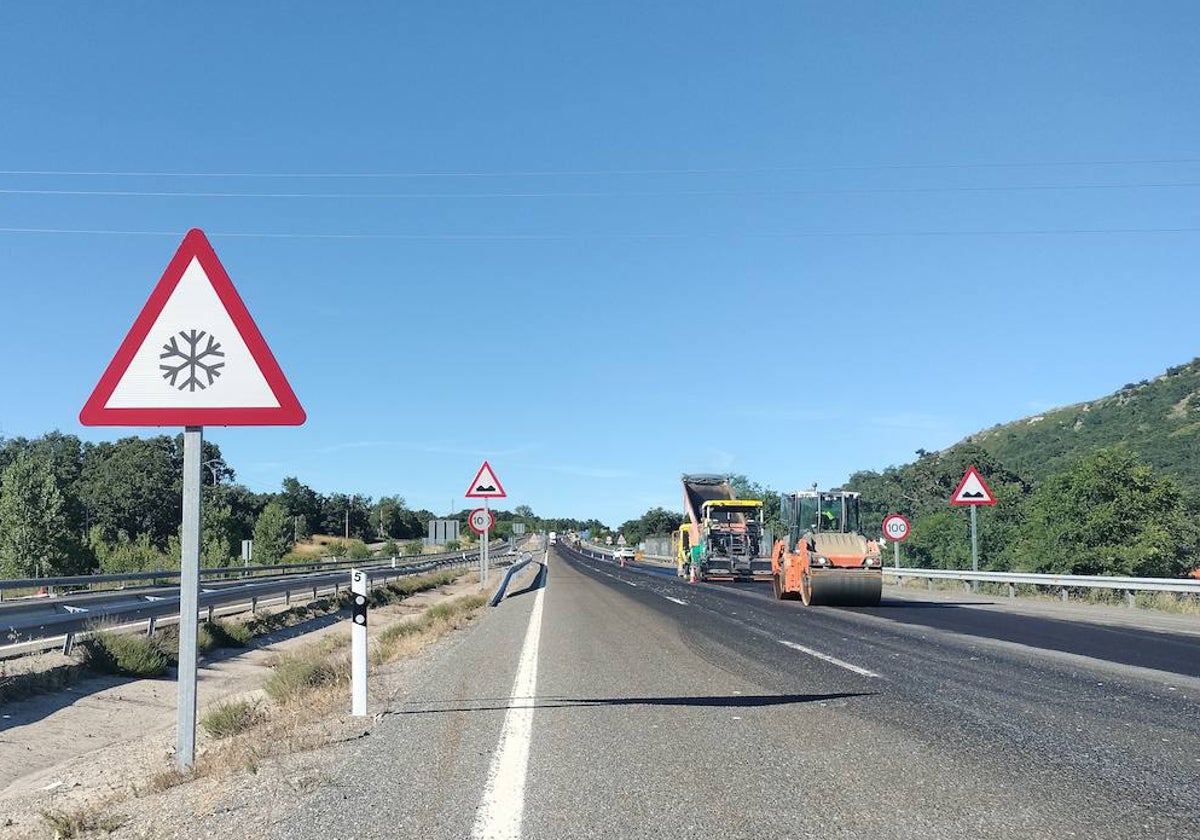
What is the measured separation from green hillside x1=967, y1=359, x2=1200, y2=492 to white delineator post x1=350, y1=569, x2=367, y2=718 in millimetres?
81900

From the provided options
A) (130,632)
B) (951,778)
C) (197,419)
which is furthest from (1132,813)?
(130,632)

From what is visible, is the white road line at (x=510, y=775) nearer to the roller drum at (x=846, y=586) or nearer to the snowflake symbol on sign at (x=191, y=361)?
the snowflake symbol on sign at (x=191, y=361)

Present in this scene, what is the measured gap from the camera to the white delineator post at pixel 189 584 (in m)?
5.73

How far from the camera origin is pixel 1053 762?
6578mm

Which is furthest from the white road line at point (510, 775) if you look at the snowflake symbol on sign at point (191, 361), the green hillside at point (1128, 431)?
the green hillside at point (1128, 431)

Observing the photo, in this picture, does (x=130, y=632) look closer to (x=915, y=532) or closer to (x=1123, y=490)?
(x=1123, y=490)

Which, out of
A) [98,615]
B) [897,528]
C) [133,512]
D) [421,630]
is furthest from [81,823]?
[133,512]

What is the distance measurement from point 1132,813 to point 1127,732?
261 centimetres

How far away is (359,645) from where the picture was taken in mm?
8125

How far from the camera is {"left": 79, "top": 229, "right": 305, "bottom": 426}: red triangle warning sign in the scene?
597cm

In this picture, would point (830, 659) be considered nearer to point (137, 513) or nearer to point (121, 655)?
point (121, 655)

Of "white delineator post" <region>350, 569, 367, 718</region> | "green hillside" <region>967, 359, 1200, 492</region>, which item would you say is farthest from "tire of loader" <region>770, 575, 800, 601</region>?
"green hillside" <region>967, 359, 1200, 492</region>

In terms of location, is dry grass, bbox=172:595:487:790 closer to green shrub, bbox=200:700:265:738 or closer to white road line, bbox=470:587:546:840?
green shrub, bbox=200:700:265:738

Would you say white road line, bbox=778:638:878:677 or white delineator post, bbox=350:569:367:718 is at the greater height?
white delineator post, bbox=350:569:367:718
